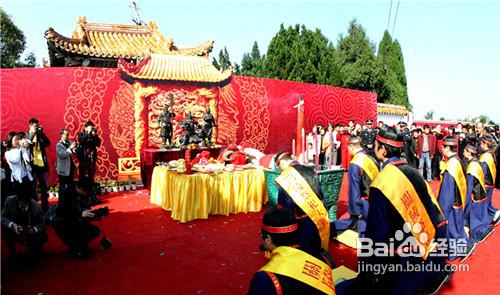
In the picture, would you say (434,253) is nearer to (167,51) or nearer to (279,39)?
(167,51)

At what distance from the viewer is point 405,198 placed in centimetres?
248

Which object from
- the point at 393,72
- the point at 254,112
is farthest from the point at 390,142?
the point at 393,72

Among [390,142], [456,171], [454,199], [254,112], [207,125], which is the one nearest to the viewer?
[390,142]

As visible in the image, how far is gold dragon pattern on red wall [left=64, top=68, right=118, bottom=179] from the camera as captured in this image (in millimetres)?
8077

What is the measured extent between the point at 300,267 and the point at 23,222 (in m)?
3.91

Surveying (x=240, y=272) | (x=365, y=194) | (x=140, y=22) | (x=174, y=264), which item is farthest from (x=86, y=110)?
(x=140, y=22)

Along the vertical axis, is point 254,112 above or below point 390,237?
above

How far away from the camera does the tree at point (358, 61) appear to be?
21.0 metres

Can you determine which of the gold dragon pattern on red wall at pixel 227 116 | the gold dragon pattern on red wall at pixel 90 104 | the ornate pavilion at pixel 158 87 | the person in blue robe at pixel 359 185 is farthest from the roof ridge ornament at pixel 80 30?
the person in blue robe at pixel 359 185

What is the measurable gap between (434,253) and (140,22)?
16.9 metres

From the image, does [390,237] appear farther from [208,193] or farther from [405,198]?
[208,193]

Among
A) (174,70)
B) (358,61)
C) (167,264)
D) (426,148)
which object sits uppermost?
(358,61)

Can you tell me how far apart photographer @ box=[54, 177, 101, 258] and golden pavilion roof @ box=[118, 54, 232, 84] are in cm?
466

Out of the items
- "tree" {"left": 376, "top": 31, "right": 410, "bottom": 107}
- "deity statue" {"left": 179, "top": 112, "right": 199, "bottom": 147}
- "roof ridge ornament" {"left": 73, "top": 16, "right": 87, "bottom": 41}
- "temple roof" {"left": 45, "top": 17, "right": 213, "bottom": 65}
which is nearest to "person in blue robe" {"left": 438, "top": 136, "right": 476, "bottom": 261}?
"deity statue" {"left": 179, "top": 112, "right": 199, "bottom": 147}
